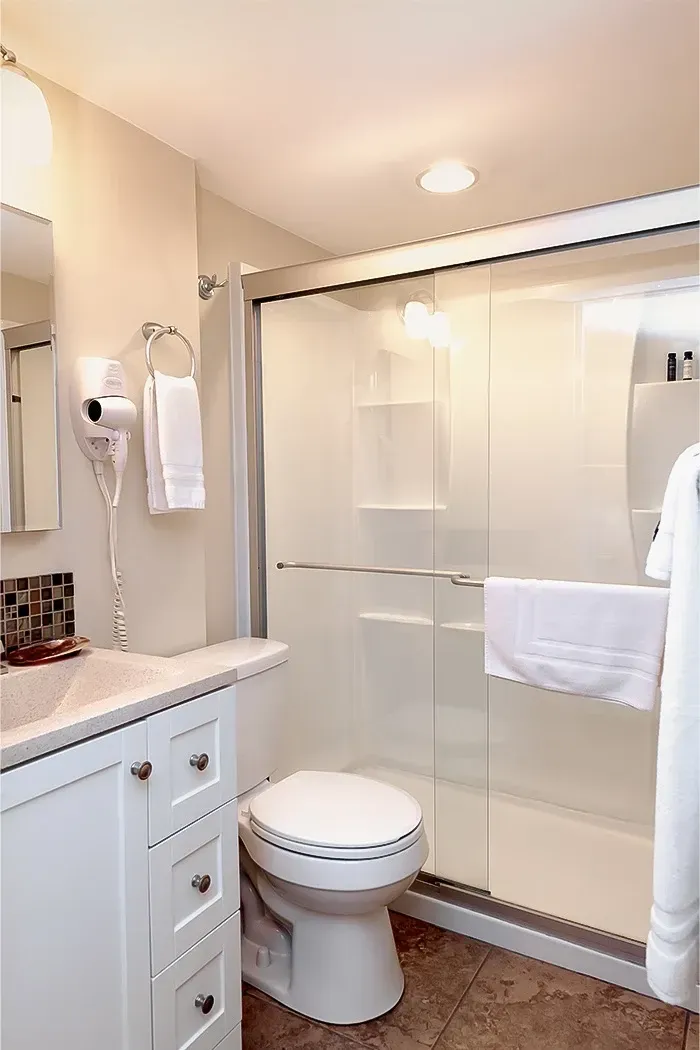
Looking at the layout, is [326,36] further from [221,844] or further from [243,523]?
[221,844]

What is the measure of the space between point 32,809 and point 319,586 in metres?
1.60

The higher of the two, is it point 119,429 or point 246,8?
point 246,8

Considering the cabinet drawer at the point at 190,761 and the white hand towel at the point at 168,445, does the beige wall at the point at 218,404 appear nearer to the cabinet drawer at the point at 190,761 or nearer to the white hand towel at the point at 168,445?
the white hand towel at the point at 168,445

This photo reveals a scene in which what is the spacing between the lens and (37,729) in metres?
1.12

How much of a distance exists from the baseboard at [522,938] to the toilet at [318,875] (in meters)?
0.31

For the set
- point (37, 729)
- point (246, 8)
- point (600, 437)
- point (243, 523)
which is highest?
point (246, 8)

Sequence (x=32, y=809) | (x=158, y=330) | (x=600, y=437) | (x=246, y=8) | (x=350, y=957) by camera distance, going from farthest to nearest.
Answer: (x=600, y=437) < (x=158, y=330) < (x=350, y=957) < (x=246, y=8) < (x=32, y=809)

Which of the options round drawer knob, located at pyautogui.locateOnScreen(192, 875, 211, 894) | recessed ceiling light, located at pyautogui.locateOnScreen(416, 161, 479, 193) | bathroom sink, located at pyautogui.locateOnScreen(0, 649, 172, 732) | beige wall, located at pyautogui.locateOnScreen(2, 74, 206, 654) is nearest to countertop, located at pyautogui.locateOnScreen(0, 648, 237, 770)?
bathroom sink, located at pyautogui.locateOnScreen(0, 649, 172, 732)

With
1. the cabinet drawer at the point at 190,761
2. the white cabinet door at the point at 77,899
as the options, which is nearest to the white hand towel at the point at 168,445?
the cabinet drawer at the point at 190,761

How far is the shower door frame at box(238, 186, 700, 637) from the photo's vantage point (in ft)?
5.65

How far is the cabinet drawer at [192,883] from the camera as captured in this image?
1.32 metres

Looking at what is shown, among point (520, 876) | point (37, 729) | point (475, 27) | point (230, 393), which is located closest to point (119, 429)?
point (230, 393)

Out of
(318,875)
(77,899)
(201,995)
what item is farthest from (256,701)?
(77,899)

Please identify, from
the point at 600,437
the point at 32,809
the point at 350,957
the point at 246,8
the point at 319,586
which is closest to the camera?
the point at 32,809
